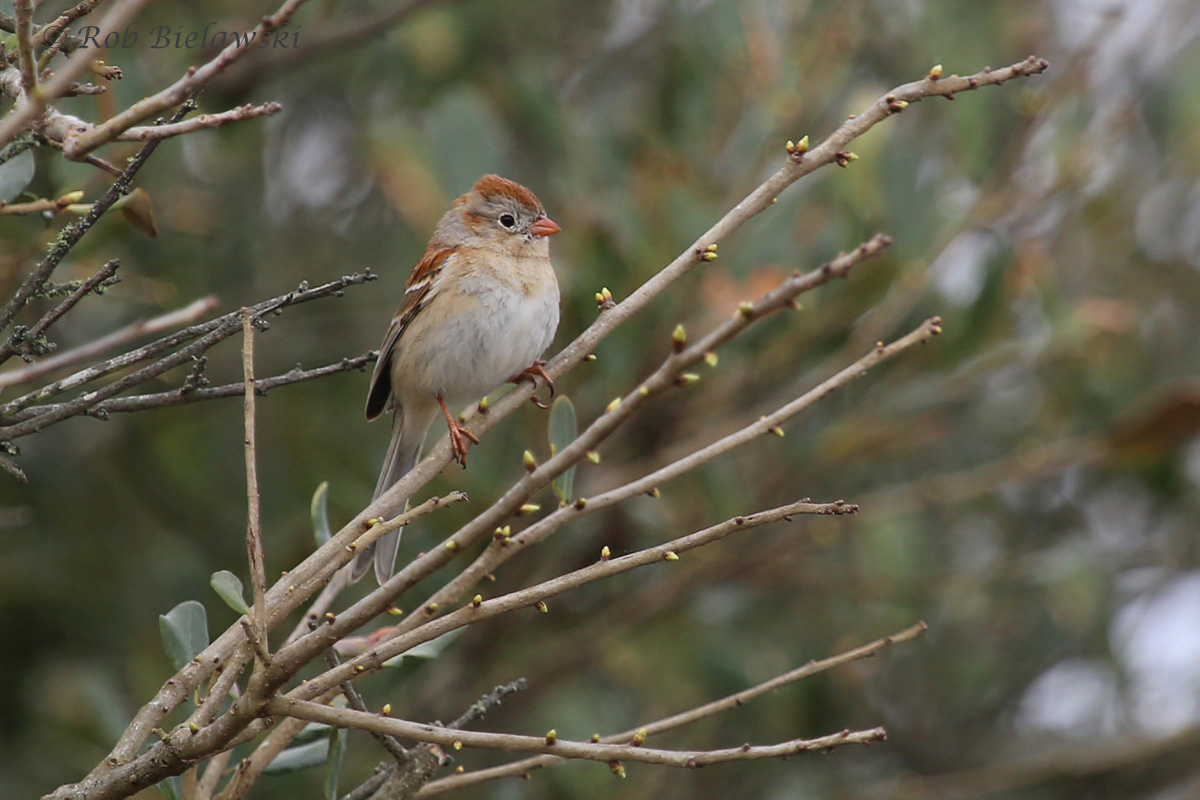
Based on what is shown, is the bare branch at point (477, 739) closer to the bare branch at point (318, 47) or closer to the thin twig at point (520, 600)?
the thin twig at point (520, 600)

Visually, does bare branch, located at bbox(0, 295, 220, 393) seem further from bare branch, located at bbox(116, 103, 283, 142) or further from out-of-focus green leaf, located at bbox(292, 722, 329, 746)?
out-of-focus green leaf, located at bbox(292, 722, 329, 746)

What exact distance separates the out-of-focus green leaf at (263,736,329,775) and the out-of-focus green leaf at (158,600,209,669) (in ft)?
1.14

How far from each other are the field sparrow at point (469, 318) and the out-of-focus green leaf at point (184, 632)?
1.63 meters

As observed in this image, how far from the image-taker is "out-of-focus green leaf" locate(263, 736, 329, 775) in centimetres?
265

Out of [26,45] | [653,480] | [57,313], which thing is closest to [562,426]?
[653,480]

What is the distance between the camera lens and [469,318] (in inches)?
170

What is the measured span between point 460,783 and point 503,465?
8.43 ft

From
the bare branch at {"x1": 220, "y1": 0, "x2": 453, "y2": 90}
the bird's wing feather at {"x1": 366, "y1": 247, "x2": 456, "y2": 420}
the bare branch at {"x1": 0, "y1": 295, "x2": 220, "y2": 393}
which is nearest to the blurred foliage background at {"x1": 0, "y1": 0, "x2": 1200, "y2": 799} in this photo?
the bare branch at {"x1": 220, "y1": 0, "x2": 453, "y2": 90}

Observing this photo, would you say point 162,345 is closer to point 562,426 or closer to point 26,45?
point 26,45

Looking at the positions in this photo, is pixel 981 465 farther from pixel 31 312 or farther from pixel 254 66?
pixel 31 312

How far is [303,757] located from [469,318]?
1.94m

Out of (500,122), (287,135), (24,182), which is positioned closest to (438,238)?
(500,122)

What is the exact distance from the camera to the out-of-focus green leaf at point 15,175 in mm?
2455

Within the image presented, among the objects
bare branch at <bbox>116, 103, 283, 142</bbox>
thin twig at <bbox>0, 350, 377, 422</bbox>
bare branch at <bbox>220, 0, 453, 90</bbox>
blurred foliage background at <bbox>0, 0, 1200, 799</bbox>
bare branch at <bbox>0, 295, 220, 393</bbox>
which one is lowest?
blurred foliage background at <bbox>0, 0, 1200, 799</bbox>
